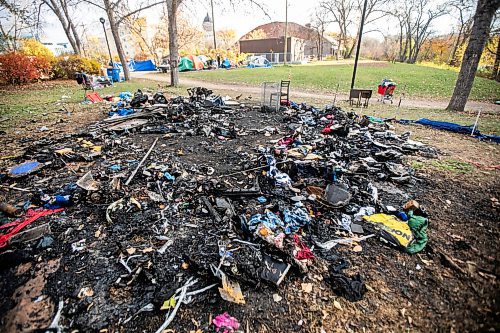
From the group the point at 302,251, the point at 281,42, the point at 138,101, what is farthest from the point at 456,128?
the point at 281,42

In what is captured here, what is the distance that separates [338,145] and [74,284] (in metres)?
5.21

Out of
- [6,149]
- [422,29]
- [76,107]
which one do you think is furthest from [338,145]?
[422,29]

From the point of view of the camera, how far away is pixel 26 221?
311 centimetres

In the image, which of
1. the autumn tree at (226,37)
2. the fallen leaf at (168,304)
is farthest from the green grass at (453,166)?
the autumn tree at (226,37)

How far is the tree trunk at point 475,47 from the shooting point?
331 inches

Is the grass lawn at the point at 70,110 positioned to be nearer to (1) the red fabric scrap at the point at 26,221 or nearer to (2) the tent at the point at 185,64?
(1) the red fabric scrap at the point at 26,221

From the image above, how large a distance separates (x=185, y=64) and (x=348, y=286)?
30532 mm

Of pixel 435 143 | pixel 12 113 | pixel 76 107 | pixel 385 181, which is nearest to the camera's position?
pixel 385 181

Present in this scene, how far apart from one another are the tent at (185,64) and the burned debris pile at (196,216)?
2509 centimetres

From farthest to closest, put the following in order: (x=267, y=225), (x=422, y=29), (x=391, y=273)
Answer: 1. (x=422, y=29)
2. (x=267, y=225)
3. (x=391, y=273)

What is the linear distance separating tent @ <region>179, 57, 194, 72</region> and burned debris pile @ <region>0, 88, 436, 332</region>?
25091 mm

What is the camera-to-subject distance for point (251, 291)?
223cm

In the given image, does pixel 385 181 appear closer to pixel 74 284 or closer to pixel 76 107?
pixel 74 284

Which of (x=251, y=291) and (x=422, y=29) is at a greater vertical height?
(x=422, y=29)
